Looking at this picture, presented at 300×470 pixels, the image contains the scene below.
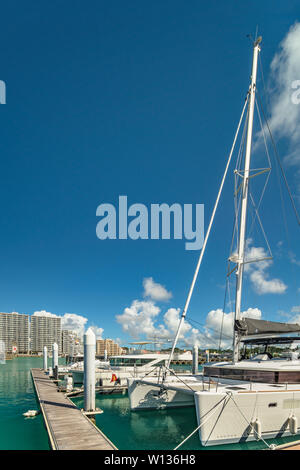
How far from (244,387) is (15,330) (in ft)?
605

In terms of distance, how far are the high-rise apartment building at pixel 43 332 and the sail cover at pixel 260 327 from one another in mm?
176829

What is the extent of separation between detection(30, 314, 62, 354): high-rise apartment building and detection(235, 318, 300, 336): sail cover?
176829mm

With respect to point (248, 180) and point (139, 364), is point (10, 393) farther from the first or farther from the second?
point (248, 180)

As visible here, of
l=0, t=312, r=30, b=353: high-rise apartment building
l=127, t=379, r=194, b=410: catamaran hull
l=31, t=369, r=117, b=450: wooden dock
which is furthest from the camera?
l=0, t=312, r=30, b=353: high-rise apartment building

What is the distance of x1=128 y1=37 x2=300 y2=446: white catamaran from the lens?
10625 millimetres

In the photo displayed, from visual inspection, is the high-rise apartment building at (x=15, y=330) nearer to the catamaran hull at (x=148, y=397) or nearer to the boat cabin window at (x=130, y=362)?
the boat cabin window at (x=130, y=362)

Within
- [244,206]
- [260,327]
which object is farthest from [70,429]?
[244,206]

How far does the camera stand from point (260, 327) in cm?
1552

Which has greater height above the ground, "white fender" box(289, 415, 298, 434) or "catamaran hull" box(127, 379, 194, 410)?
"white fender" box(289, 415, 298, 434)

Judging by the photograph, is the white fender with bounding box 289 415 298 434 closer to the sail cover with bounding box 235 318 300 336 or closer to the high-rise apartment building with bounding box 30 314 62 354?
the sail cover with bounding box 235 318 300 336

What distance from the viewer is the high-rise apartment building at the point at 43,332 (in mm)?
175650

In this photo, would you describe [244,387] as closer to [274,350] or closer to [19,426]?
[274,350]

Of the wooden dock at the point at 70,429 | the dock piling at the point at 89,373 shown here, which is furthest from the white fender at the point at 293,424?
the dock piling at the point at 89,373

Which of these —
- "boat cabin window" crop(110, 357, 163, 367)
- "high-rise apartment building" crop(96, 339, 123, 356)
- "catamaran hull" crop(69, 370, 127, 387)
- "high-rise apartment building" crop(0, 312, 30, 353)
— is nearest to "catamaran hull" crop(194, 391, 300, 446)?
"catamaran hull" crop(69, 370, 127, 387)
